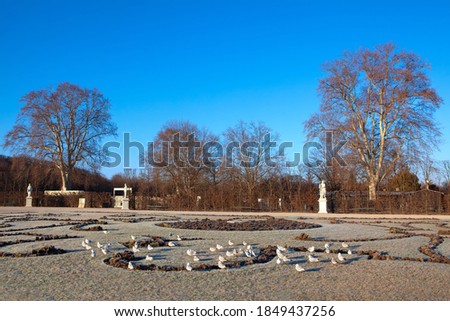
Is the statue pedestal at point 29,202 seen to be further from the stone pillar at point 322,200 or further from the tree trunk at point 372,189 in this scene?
the tree trunk at point 372,189

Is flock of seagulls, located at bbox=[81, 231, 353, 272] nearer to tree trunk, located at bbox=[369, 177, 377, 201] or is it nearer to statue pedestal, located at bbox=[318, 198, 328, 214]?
statue pedestal, located at bbox=[318, 198, 328, 214]

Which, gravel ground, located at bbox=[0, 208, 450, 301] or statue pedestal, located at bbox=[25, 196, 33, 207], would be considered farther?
statue pedestal, located at bbox=[25, 196, 33, 207]

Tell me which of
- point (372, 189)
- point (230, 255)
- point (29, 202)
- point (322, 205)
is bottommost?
point (230, 255)

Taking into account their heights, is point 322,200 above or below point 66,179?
below

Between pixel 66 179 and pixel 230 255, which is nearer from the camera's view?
pixel 230 255

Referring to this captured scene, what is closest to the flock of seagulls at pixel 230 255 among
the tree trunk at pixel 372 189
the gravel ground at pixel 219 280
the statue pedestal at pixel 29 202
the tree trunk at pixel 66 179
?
the gravel ground at pixel 219 280

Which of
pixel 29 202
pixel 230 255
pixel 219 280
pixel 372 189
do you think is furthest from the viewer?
pixel 29 202

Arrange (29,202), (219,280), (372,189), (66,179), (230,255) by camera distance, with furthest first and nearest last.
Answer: (66,179)
(29,202)
(372,189)
(230,255)
(219,280)

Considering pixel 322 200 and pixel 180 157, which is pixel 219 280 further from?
pixel 180 157

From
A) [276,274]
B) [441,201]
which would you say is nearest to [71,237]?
[276,274]

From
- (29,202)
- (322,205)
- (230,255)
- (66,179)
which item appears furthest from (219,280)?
(66,179)

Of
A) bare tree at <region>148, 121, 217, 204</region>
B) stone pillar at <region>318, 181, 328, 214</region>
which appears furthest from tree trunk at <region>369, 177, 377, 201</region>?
bare tree at <region>148, 121, 217, 204</region>

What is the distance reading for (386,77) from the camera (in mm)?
30641
